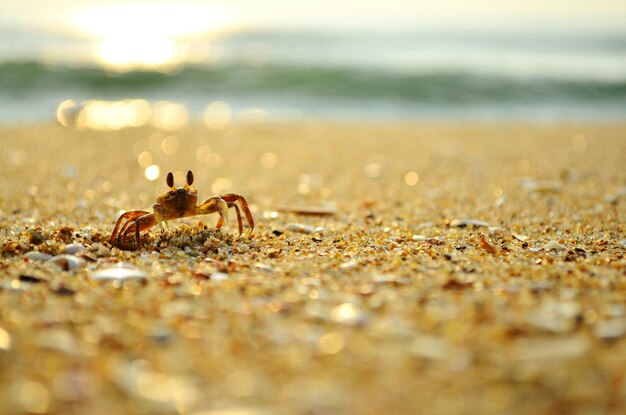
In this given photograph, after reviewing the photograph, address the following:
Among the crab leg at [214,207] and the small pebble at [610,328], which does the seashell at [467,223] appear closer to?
the crab leg at [214,207]

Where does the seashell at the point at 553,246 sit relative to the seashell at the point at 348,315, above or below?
above

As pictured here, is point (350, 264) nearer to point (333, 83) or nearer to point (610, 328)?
point (610, 328)

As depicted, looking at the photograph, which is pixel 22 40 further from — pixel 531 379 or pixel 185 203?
pixel 531 379

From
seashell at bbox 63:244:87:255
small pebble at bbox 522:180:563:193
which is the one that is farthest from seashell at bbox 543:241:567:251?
seashell at bbox 63:244:87:255

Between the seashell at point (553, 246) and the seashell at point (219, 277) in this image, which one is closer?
the seashell at point (219, 277)

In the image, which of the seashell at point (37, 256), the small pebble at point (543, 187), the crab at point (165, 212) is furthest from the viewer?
the small pebble at point (543, 187)

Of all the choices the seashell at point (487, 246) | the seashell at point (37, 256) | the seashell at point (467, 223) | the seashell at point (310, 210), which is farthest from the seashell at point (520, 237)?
the seashell at point (37, 256)

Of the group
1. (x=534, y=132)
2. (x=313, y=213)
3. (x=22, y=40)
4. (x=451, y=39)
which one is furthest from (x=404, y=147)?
(x=451, y=39)
